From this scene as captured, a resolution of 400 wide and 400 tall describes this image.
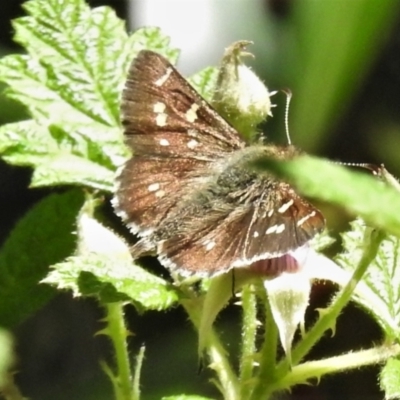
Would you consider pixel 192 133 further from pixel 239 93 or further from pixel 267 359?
pixel 267 359

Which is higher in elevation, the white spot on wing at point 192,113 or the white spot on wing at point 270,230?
the white spot on wing at point 192,113

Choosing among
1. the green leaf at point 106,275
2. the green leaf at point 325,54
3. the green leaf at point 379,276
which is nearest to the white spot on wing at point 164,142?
the green leaf at point 106,275

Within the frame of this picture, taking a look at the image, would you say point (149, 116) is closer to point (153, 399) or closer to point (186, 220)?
point (186, 220)

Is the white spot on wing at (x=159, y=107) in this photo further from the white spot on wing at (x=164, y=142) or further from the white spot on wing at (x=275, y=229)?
the white spot on wing at (x=275, y=229)

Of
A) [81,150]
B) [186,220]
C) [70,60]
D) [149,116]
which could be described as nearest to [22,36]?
[70,60]

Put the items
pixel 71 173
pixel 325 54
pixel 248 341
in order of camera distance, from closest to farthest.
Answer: pixel 248 341 → pixel 71 173 → pixel 325 54

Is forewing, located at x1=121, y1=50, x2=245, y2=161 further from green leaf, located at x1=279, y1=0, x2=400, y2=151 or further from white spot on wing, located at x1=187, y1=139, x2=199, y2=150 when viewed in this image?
green leaf, located at x1=279, y1=0, x2=400, y2=151

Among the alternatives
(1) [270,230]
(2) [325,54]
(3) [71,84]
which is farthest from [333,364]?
(2) [325,54]
